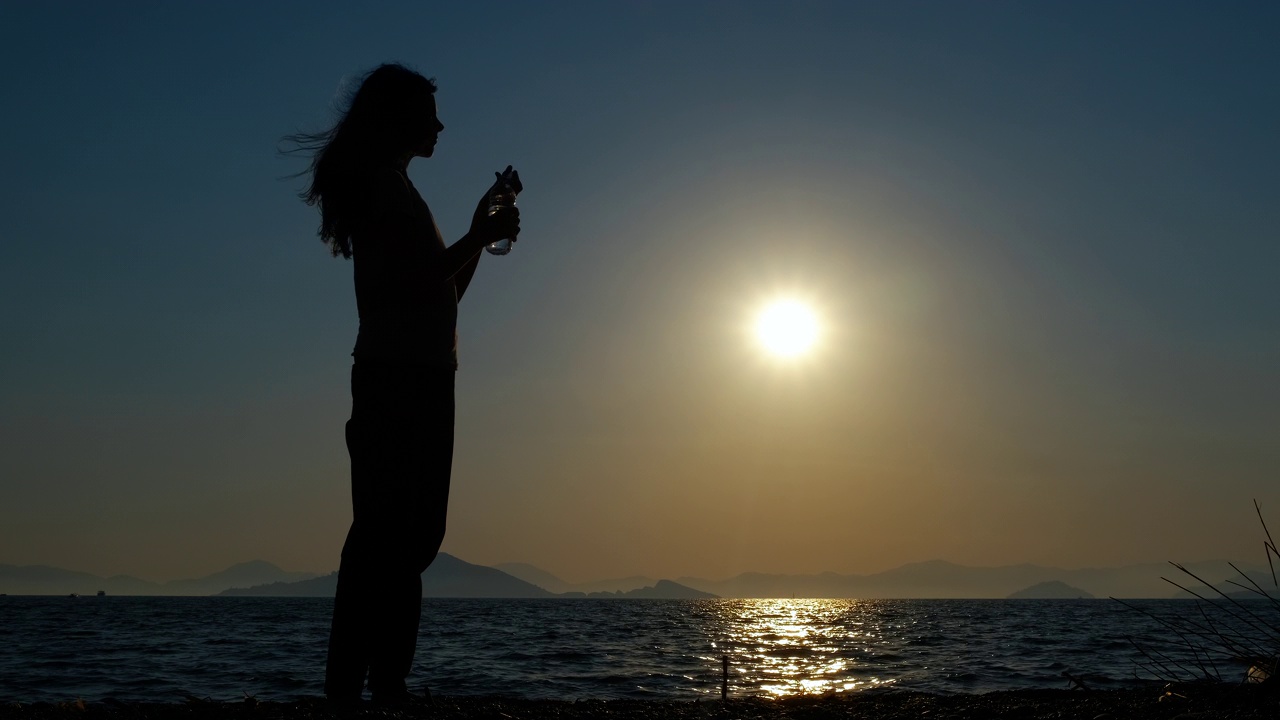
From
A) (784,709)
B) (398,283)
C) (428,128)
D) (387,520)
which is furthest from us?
(784,709)

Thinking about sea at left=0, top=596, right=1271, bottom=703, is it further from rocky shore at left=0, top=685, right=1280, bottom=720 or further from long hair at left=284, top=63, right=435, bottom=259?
long hair at left=284, top=63, right=435, bottom=259

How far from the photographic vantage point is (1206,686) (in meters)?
3.82

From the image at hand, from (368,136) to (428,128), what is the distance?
22 centimetres

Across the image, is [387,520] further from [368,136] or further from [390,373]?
[368,136]

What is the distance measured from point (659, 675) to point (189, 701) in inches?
447

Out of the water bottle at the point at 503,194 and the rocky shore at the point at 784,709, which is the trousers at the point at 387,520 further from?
the water bottle at the point at 503,194

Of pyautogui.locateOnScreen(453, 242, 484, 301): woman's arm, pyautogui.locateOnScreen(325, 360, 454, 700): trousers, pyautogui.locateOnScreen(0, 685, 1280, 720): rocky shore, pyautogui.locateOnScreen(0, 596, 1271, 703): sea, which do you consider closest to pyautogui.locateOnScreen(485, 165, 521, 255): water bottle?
pyautogui.locateOnScreen(453, 242, 484, 301): woman's arm

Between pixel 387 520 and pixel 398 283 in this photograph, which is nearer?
pixel 387 520

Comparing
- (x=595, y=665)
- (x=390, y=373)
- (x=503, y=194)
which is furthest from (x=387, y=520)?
(x=595, y=665)

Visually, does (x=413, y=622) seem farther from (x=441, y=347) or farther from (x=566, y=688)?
(x=566, y=688)

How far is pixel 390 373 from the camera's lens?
3.19 metres

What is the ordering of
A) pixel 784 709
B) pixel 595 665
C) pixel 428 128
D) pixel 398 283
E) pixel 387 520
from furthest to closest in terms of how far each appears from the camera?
pixel 595 665, pixel 784 709, pixel 428 128, pixel 398 283, pixel 387 520

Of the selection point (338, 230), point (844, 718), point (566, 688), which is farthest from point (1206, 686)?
point (566, 688)

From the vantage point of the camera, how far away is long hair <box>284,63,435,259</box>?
3.43m
